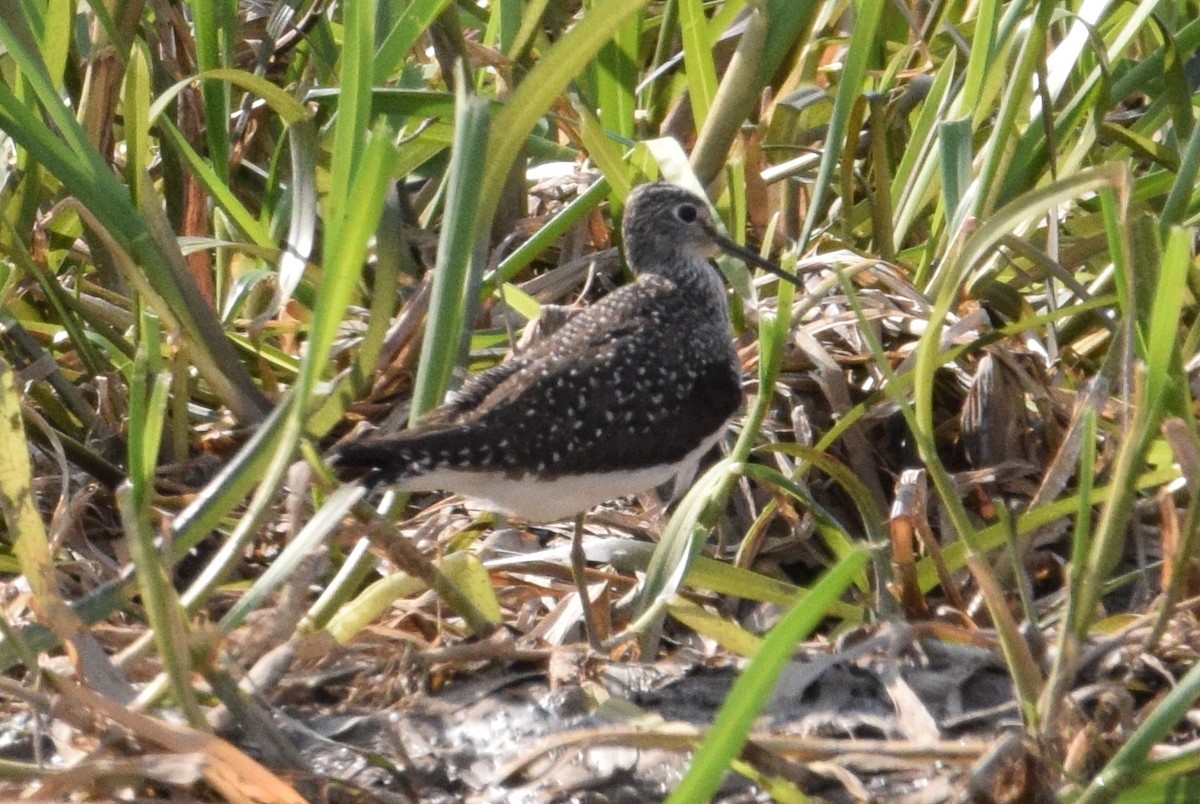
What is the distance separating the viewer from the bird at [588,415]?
3.88 metres

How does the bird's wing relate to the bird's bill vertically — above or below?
below

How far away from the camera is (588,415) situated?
4.19 meters

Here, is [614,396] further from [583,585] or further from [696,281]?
[696,281]

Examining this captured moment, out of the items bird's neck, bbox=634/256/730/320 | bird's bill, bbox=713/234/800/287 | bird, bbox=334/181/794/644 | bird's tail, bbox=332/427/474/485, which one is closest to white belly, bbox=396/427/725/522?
bird, bbox=334/181/794/644

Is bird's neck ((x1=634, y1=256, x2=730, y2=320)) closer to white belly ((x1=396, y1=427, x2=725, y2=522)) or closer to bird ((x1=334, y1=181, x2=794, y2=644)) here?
bird ((x1=334, y1=181, x2=794, y2=644))

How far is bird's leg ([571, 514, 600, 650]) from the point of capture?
390cm

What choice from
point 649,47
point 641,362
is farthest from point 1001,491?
point 649,47

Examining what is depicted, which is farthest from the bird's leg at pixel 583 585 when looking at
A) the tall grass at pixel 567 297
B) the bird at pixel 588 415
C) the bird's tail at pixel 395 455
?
the bird's tail at pixel 395 455

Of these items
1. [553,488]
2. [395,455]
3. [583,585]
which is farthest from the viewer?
[553,488]

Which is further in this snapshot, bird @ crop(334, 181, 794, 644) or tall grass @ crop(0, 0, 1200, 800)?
bird @ crop(334, 181, 794, 644)

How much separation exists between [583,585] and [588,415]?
463 mm

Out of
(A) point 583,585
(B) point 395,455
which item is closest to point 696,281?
(A) point 583,585

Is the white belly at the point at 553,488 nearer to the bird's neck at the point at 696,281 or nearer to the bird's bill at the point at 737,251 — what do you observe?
the bird's neck at the point at 696,281

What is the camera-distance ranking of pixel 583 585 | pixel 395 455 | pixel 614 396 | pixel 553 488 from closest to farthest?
pixel 395 455
pixel 583 585
pixel 553 488
pixel 614 396
